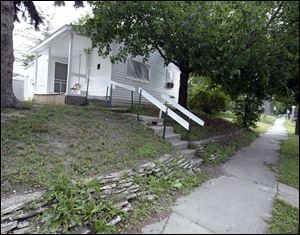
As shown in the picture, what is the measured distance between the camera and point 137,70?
13.7 meters

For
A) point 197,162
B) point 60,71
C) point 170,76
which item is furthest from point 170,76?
point 197,162

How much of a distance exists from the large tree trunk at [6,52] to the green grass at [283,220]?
5.84m

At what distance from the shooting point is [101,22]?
7930 millimetres

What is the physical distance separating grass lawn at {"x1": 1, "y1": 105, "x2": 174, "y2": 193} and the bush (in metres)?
10.1

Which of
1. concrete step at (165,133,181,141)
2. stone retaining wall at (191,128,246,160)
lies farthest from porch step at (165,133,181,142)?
stone retaining wall at (191,128,246,160)

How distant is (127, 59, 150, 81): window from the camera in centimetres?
1313

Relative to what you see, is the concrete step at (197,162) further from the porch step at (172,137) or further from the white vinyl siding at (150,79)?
the white vinyl siding at (150,79)

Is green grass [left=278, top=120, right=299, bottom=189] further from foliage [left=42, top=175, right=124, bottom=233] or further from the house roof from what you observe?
the house roof

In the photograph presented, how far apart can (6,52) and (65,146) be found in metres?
2.96

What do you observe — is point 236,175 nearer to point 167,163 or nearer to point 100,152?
point 167,163

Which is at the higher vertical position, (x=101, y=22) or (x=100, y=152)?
(x=101, y=22)

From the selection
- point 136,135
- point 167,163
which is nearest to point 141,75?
point 136,135

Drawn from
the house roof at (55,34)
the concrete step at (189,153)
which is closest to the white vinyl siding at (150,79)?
the house roof at (55,34)

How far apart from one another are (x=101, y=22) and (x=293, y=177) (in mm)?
6315
